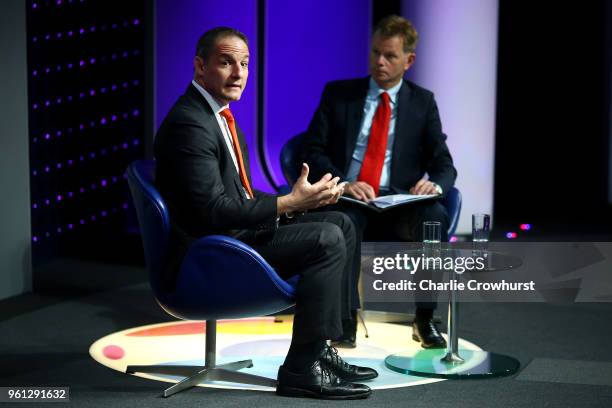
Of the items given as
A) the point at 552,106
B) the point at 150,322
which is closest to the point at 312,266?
the point at 150,322

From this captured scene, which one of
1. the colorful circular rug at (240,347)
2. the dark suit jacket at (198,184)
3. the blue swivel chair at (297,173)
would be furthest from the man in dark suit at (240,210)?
the blue swivel chair at (297,173)

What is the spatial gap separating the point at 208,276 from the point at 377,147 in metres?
1.64

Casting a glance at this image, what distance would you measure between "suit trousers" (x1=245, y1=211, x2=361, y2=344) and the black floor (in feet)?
0.91

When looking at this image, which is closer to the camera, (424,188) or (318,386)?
(318,386)

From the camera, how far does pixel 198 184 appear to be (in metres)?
3.69

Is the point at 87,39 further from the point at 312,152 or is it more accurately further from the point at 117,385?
the point at 117,385

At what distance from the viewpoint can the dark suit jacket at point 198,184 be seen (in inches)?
145

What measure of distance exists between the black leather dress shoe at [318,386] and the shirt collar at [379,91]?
1.75 meters

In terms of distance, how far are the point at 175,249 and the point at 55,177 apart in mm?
3508

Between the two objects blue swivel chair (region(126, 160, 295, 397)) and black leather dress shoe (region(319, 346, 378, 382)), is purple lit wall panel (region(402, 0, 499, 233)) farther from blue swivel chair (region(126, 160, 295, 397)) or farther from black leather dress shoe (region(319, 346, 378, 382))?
blue swivel chair (region(126, 160, 295, 397))

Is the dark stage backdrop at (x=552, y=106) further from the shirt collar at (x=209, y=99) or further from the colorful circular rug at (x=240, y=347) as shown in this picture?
the shirt collar at (x=209, y=99)

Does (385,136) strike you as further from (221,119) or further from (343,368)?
(343,368)

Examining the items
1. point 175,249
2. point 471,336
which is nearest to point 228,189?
point 175,249

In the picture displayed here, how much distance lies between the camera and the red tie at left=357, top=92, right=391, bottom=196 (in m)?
5.05
